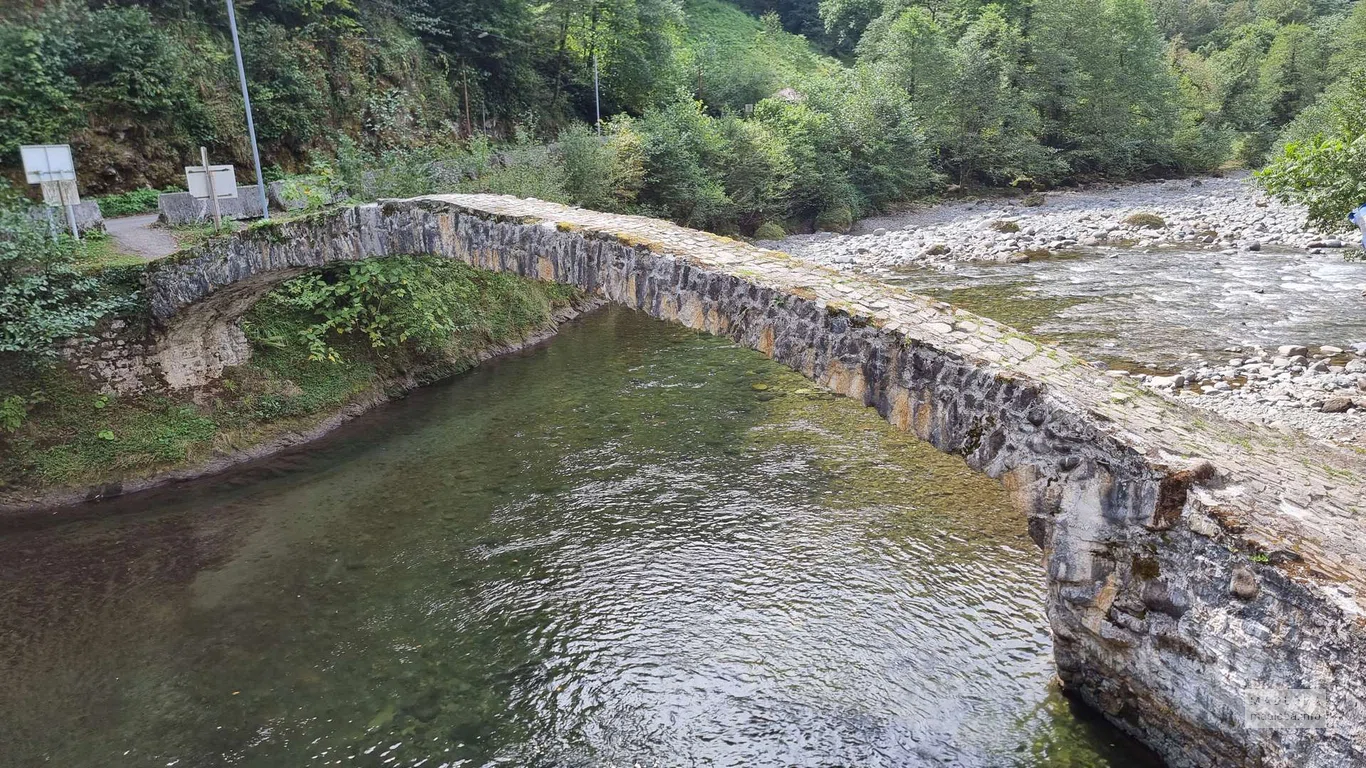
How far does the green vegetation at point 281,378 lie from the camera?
31.6 feet

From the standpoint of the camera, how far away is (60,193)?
11.1 m

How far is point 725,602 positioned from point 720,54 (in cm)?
4320

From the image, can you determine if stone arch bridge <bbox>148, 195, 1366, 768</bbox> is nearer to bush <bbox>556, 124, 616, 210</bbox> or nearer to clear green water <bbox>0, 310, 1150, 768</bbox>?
clear green water <bbox>0, 310, 1150, 768</bbox>

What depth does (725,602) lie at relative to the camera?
693cm

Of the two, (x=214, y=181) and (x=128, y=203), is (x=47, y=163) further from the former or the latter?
(x=128, y=203)

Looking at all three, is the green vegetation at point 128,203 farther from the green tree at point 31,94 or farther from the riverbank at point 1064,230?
the riverbank at point 1064,230

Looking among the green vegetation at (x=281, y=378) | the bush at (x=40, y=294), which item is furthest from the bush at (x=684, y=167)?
the bush at (x=40, y=294)

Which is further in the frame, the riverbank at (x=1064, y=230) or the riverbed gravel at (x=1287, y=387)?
the riverbank at (x=1064, y=230)

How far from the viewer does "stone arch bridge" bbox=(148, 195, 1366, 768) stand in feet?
12.0

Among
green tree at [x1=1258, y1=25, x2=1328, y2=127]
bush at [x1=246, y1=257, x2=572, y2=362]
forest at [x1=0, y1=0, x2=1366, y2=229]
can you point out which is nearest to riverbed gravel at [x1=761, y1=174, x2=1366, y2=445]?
forest at [x1=0, y1=0, x2=1366, y2=229]

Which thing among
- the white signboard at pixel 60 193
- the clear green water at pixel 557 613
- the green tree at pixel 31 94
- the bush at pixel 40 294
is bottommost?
the clear green water at pixel 557 613

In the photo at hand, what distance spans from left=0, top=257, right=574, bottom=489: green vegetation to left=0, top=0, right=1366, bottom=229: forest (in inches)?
131

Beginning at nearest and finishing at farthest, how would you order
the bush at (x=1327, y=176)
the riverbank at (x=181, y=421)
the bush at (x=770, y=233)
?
the bush at (x=1327, y=176), the riverbank at (x=181, y=421), the bush at (x=770, y=233)

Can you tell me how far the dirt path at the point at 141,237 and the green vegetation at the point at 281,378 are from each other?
5.37 feet
